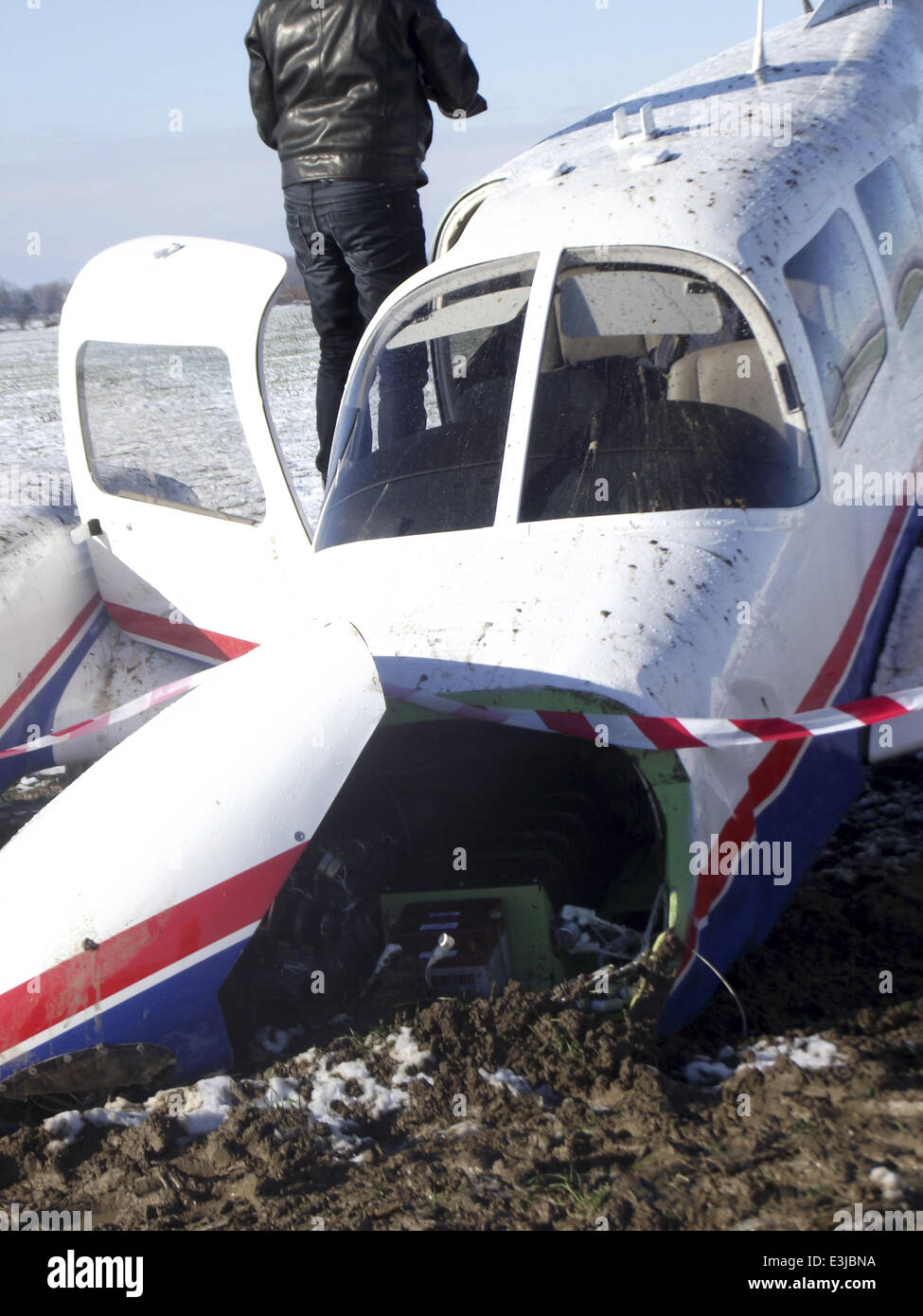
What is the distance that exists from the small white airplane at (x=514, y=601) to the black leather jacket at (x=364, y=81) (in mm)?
450

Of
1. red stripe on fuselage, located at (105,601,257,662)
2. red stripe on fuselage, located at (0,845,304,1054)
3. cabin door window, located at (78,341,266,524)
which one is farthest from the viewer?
red stripe on fuselage, located at (105,601,257,662)

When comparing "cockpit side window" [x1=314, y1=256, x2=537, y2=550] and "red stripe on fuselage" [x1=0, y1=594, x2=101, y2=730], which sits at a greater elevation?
"cockpit side window" [x1=314, y1=256, x2=537, y2=550]

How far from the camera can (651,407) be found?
4.07 metres

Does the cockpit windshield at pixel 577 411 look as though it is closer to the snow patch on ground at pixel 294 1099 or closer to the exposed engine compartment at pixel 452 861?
the exposed engine compartment at pixel 452 861

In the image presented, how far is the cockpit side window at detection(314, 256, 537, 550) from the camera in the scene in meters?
4.06

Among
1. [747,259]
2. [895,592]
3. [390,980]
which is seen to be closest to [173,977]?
[390,980]

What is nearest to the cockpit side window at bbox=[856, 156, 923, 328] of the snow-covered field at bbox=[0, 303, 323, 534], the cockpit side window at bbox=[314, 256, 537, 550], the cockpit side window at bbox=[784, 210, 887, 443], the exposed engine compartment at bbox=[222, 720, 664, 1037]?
the cockpit side window at bbox=[784, 210, 887, 443]

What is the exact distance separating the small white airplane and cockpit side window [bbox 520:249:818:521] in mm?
13

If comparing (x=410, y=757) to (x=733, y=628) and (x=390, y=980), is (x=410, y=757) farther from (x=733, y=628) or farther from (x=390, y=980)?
(x=733, y=628)

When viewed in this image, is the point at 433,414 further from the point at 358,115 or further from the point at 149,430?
the point at 149,430

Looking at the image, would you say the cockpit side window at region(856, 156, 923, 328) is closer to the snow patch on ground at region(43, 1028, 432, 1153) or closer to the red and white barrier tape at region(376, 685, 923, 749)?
the red and white barrier tape at region(376, 685, 923, 749)

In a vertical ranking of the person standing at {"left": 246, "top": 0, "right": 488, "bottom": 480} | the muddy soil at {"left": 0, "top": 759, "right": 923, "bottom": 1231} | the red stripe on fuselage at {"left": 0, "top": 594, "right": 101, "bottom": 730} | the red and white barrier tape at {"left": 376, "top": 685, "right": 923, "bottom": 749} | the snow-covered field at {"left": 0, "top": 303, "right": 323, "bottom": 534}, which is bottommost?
→ the muddy soil at {"left": 0, "top": 759, "right": 923, "bottom": 1231}

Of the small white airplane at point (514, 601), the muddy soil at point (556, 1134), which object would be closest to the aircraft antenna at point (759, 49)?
the small white airplane at point (514, 601)
